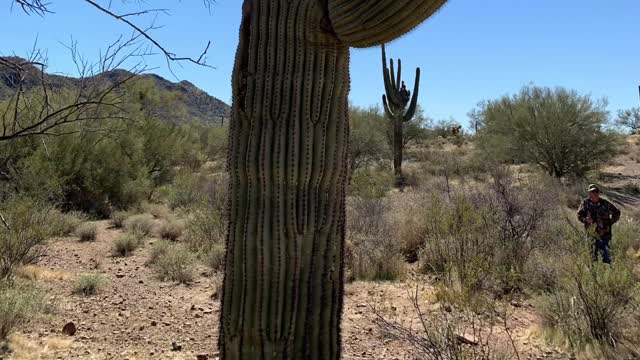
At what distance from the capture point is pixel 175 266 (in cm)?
920

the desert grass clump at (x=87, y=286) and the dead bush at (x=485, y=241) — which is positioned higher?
the dead bush at (x=485, y=241)

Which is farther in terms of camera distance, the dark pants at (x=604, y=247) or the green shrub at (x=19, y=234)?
the dark pants at (x=604, y=247)

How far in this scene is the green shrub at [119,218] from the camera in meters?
14.5

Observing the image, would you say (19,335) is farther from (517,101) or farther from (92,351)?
(517,101)

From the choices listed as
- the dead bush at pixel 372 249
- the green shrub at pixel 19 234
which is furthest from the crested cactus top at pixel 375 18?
the green shrub at pixel 19 234

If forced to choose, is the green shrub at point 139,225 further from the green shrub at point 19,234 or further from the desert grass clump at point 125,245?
the green shrub at point 19,234

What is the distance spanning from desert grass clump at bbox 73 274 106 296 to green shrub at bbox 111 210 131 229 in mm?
6306

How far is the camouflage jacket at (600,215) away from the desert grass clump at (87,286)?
24.4ft

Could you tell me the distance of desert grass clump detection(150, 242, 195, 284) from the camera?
9031 mm

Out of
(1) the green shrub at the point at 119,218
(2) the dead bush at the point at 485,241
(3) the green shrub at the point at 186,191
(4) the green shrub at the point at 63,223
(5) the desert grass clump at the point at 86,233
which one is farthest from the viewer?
(3) the green shrub at the point at 186,191

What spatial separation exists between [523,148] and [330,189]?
22905mm

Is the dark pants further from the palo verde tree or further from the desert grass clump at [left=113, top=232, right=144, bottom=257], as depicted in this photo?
the palo verde tree

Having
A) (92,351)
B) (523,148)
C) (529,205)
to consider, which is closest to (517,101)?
(523,148)

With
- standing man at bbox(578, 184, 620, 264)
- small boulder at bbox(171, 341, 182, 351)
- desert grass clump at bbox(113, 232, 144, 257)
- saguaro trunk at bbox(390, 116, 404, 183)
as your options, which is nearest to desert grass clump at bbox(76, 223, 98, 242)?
desert grass clump at bbox(113, 232, 144, 257)
